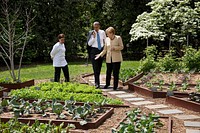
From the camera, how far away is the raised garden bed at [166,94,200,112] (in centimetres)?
646

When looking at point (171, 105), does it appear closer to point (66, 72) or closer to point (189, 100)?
point (189, 100)

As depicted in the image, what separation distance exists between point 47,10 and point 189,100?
1451cm

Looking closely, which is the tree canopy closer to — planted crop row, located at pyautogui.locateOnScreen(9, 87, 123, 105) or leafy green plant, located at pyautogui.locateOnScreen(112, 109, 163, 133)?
planted crop row, located at pyautogui.locateOnScreen(9, 87, 123, 105)

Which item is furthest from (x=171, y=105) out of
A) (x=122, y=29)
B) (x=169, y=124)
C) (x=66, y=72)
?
(x=122, y=29)

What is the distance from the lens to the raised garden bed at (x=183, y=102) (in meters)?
6.46

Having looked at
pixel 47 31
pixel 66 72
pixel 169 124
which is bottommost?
pixel 169 124

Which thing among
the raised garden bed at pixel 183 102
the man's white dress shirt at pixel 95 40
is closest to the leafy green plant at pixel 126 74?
the man's white dress shirt at pixel 95 40

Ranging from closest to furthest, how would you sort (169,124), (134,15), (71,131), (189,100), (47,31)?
(71,131) → (169,124) → (189,100) → (47,31) → (134,15)

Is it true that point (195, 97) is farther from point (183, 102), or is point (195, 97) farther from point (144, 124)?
point (144, 124)

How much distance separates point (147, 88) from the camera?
844 cm

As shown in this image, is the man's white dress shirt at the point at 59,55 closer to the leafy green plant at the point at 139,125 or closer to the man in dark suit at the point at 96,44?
the man in dark suit at the point at 96,44

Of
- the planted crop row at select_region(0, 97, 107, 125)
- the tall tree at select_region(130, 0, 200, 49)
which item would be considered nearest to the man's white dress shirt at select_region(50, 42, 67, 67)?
the planted crop row at select_region(0, 97, 107, 125)

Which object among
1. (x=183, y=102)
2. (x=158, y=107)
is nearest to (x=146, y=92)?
(x=158, y=107)

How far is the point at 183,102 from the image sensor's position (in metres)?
6.80
